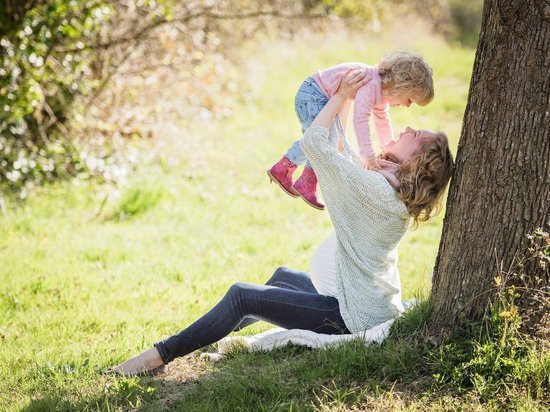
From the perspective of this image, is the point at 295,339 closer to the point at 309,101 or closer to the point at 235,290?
the point at 235,290

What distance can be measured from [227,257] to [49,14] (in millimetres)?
3012

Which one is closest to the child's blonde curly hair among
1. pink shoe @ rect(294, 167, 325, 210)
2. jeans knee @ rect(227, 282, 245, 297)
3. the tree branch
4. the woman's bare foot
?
pink shoe @ rect(294, 167, 325, 210)

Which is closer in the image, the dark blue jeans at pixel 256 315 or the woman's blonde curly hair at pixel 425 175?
the woman's blonde curly hair at pixel 425 175

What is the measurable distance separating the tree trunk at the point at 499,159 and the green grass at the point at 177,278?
45cm

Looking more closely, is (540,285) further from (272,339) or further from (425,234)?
(425,234)

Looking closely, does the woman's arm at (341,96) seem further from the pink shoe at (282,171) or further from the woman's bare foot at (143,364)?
the woman's bare foot at (143,364)

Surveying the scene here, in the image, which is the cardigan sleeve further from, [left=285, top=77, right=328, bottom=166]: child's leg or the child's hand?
[left=285, top=77, right=328, bottom=166]: child's leg

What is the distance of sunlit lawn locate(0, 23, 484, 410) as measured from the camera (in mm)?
3729

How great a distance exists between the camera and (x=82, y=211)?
6.68 meters

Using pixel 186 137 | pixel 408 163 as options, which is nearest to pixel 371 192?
pixel 408 163

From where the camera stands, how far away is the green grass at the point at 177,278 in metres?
3.33

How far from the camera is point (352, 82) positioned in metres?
3.61

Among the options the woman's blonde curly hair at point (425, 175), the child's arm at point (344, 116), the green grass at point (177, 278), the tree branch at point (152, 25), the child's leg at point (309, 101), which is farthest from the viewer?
the tree branch at point (152, 25)

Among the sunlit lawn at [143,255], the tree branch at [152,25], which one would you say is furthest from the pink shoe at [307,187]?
the tree branch at [152,25]
